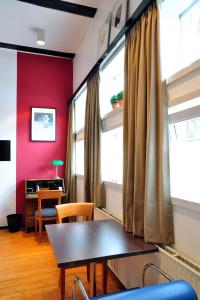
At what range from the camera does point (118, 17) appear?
240cm

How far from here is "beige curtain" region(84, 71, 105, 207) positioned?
9.14ft

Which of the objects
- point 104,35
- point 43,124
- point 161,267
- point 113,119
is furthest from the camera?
point 43,124

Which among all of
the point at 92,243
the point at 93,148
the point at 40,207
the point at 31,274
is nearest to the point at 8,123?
the point at 40,207

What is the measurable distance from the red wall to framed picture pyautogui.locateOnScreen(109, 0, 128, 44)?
7.89 ft

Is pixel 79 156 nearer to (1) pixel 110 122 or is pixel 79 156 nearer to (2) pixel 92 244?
(1) pixel 110 122

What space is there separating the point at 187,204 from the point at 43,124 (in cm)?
373

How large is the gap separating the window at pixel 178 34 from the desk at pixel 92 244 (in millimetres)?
1226

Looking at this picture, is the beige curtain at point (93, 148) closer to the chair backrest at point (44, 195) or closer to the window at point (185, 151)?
the chair backrest at point (44, 195)

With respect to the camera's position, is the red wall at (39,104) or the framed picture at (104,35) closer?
the framed picture at (104,35)

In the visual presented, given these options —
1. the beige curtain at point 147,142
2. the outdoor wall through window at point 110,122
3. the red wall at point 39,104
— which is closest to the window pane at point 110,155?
the outdoor wall through window at point 110,122

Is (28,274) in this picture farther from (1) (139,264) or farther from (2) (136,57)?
(2) (136,57)

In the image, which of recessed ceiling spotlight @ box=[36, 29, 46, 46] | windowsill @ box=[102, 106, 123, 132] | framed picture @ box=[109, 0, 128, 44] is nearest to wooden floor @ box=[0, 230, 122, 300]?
windowsill @ box=[102, 106, 123, 132]

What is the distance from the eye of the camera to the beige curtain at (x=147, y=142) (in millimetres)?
1572

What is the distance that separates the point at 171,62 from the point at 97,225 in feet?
4.90
